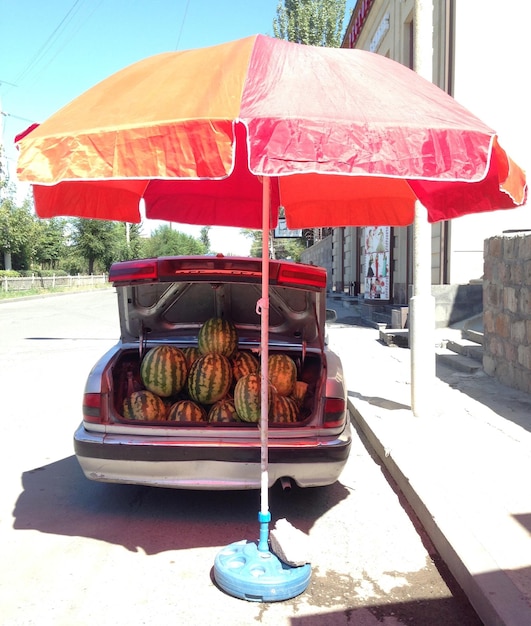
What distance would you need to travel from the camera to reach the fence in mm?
38994

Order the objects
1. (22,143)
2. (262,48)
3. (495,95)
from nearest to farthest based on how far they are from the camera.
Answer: (22,143) < (262,48) < (495,95)

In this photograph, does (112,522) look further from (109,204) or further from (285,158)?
(285,158)

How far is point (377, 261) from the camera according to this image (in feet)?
64.3

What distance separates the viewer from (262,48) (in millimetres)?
3082

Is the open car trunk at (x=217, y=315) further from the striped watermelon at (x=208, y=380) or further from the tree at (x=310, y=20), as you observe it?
the tree at (x=310, y=20)

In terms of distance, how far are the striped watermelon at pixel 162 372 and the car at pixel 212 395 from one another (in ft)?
0.07

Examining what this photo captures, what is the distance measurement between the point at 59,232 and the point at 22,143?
181ft

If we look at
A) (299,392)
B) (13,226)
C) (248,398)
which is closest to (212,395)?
(248,398)

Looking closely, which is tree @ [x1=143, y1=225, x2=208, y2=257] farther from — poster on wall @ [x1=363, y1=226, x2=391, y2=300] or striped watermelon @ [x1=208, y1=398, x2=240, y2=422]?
striped watermelon @ [x1=208, y1=398, x2=240, y2=422]

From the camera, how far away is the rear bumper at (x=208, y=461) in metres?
3.84

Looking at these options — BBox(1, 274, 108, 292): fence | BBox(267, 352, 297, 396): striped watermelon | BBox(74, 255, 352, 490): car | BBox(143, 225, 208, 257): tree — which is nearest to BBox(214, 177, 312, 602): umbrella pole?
BBox(74, 255, 352, 490): car

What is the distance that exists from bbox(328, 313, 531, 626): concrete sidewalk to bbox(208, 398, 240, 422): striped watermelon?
1.43 meters

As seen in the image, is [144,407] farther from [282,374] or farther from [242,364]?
[282,374]

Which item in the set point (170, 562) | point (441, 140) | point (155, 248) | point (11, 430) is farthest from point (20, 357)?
point (155, 248)
